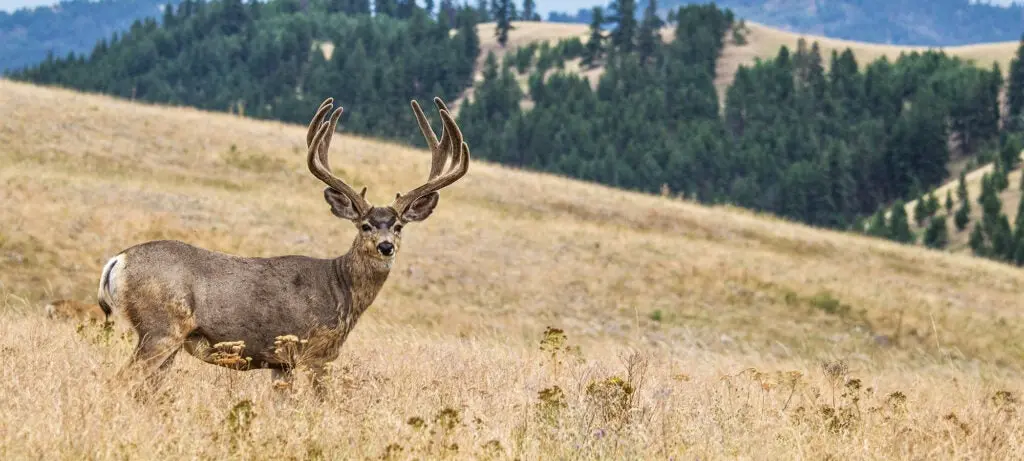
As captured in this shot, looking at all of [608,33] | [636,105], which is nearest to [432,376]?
[636,105]

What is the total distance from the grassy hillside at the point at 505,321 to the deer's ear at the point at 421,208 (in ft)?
4.33

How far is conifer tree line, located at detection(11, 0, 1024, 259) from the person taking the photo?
127 metres

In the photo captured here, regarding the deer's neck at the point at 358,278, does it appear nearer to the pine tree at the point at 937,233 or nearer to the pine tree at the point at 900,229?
the pine tree at the point at 900,229

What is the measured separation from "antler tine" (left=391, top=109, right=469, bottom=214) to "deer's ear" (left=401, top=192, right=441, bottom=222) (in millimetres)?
31

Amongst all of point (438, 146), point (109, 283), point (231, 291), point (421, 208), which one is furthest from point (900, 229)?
point (109, 283)

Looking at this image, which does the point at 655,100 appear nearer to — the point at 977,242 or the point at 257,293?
the point at 977,242

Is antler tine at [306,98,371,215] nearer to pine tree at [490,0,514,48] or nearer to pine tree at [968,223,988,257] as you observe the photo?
pine tree at [968,223,988,257]

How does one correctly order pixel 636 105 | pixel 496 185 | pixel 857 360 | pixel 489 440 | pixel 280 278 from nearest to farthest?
pixel 489 440
pixel 280 278
pixel 857 360
pixel 496 185
pixel 636 105

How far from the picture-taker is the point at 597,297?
26.1 meters

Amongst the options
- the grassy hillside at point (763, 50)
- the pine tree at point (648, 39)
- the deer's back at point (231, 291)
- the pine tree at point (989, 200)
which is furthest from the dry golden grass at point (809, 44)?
the deer's back at point (231, 291)

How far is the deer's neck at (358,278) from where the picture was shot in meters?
9.16

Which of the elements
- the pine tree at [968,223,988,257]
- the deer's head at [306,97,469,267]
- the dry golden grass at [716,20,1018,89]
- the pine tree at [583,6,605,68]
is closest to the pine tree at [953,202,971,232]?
the pine tree at [968,223,988,257]

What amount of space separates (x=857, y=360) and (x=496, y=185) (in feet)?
53.6

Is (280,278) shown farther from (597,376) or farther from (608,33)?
(608,33)
